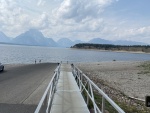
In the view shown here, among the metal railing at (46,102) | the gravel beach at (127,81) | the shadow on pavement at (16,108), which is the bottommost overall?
the gravel beach at (127,81)

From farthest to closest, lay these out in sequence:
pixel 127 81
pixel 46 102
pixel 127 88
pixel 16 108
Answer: pixel 127 81, pixel 127 88, pixel 16 108, pixel 46 102

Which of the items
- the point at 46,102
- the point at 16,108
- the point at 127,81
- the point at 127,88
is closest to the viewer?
the point at 46,102

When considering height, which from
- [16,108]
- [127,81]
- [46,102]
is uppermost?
[46,102]

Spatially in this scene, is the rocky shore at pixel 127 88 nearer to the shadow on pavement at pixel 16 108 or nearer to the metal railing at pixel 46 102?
the shadow on pavement at pixel 16 108

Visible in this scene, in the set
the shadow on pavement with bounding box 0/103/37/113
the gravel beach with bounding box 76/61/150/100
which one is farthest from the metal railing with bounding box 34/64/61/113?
the gravel beach with bounding box 76/61/150/100

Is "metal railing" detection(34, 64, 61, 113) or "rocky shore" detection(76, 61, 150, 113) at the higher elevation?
"metal railing" detection(34, 64, 61, 113)

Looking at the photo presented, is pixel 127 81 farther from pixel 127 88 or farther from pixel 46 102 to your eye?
pixel 46 102

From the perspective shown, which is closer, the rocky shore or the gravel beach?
the rocky shore

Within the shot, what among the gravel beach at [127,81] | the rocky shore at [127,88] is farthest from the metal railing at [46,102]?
the gravel beach at [127,81]

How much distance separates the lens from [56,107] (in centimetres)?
893

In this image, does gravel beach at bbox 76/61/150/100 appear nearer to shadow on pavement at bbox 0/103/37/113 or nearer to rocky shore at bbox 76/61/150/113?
rocky shore at bbox 76/61/150/113

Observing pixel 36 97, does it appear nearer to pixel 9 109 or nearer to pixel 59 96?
pixel 59 96

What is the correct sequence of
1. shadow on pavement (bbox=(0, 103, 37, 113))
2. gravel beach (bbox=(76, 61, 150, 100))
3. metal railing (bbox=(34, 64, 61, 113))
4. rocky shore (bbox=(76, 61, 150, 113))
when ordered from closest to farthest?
metal railing (bbox=(34, 64, 61, 113)), shadow on pavement (bbox=(0, 103, 37, 113)), rocky shore (bbox=(76, 61, 150, 113)), gravel beach (bbox=(76, 61, 150, 100))

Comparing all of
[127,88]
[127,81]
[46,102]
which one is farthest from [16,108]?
[127,81]
